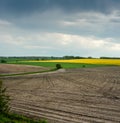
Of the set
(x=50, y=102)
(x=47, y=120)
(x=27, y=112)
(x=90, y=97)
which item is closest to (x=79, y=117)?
(x=47, y=120)

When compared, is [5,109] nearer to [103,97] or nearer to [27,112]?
[27,112]

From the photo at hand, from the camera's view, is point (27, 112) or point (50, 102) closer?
point (27, 112)

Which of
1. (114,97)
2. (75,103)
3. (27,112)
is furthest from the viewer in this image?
(114,97)

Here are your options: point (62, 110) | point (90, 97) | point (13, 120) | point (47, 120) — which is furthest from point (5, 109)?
point (90, 97)

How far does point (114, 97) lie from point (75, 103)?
Answer: 5.10 metres

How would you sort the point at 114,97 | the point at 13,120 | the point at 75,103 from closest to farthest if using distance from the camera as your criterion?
the point at 13,120 < the point at 75,103 < the point at 114,97

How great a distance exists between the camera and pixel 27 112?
19.0 meters

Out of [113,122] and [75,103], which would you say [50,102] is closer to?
[75,103]

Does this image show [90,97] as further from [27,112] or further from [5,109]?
[5,109]

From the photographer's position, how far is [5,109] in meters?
17.4

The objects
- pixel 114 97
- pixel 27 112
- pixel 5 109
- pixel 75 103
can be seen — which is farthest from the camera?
pixel 114 97

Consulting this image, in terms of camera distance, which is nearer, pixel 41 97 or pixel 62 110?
pixel 62 110

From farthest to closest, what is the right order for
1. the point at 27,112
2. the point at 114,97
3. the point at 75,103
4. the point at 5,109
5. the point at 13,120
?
the point at 114,97 → the point at 75,103 → the point at 27,112 → the point at 5,109 → the point at 13,120

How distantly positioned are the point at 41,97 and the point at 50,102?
9.89ft
